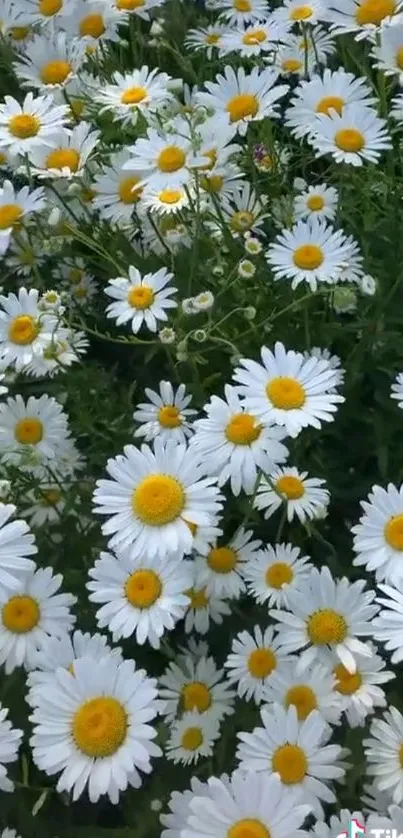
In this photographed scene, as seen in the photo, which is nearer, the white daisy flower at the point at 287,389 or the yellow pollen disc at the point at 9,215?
the white daisy flower at the point at 287,389

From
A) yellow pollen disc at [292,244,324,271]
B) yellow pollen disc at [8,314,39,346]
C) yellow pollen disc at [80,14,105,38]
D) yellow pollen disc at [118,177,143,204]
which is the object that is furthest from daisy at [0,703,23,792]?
yellow pollen disc at [80,14,105,38]

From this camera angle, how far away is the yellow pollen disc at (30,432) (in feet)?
6.65

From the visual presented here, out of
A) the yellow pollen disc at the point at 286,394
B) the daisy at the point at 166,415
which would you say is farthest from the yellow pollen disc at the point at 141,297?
the yellow pollen disc at the point at 286,394

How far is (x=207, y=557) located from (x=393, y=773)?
497 mm

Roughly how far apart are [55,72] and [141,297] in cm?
80

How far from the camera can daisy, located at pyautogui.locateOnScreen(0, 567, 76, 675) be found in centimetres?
167

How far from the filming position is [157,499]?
1620 mm

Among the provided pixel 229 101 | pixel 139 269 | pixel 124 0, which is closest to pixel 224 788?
pixel 139 269

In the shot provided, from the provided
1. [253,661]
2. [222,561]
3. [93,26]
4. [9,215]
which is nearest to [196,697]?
[253,661]

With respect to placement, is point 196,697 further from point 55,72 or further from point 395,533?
point 55,72

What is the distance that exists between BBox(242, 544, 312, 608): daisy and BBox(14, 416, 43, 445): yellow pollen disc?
0.54 metres

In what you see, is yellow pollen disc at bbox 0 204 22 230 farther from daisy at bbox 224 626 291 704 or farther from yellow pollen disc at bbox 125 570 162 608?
daisy at bbox 224 626 291 704

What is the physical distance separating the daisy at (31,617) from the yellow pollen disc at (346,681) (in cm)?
45

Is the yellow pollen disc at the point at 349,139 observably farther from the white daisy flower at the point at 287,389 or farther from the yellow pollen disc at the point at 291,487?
the yellow pollen disc at the point at 291,487
